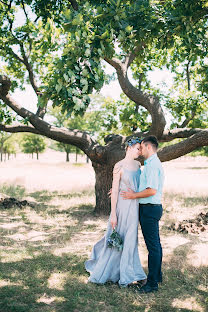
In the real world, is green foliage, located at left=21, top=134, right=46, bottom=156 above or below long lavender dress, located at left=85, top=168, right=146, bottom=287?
above

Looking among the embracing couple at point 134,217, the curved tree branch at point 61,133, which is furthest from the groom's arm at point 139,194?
the curved tree branch at point 61,133

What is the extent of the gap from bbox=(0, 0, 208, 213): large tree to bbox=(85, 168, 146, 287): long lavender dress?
4.46ft

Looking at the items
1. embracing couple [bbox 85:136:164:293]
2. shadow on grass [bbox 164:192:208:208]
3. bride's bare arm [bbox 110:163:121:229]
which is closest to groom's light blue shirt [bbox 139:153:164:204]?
embracing couple [bbox 85:136:164:293]

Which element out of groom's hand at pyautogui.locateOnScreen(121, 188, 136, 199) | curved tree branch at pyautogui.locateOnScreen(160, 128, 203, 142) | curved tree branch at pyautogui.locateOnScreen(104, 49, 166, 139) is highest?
curved tree branch at pyautogui.locateOnScreen(104, 49, 166, 139)

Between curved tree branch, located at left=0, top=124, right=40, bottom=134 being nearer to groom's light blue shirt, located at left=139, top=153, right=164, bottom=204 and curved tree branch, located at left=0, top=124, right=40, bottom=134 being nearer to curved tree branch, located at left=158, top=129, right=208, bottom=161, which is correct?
curved tree branch, located at left=158, top=129, right=208, bottom=161

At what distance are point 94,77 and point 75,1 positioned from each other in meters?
6.56

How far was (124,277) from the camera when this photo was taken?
4.53 metres

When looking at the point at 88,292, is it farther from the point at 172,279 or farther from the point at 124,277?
the point at 172,279

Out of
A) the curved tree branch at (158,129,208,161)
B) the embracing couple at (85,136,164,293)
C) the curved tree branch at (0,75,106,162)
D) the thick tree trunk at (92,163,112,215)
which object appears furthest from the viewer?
the thick tree trunk at (92,163,112,215)

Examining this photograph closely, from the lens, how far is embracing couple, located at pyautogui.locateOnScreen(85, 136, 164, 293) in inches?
171

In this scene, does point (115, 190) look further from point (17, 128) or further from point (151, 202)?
point (17, 128)

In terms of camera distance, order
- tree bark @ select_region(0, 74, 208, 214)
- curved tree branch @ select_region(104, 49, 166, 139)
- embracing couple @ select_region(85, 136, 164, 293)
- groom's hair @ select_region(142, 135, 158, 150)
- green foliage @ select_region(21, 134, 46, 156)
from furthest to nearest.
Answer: green foliage @ select_region(21, 134, 46, 156) < tree bark @ select_region(0, 74, 208, 214) < curved tree branch @ select_region(104, 49, 166, 139) < groom's hair @ select_region(142, 135, 158, 150) < embracing couple @ select_region(85, 136, 164, 293)

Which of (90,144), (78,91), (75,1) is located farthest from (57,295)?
(75,1)

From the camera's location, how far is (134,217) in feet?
14.9
